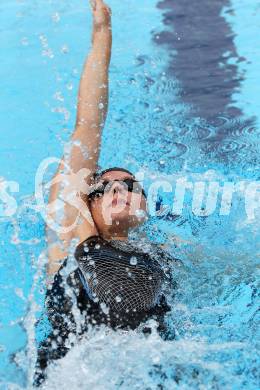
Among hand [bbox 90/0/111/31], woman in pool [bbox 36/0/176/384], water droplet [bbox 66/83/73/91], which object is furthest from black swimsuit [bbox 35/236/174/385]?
water droplet [bbox 66/83/73/91]

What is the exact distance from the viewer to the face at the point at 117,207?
2.13 meters

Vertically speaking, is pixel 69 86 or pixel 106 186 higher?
pixel 106 186

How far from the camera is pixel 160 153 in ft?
11.3

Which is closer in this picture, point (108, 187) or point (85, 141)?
point (108, 187)

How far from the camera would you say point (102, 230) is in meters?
2.19

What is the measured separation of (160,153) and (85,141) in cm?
107

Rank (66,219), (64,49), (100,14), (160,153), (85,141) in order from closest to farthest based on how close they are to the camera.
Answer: (66,219)
(85,141)
(100,14)
(160,153)
(64,49)

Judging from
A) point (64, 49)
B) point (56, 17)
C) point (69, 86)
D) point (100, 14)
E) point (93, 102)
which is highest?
point (100, 14)

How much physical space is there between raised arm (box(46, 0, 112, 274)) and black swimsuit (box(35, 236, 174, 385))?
22 centimetres

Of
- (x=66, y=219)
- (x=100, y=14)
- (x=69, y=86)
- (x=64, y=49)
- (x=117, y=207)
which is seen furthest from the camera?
(x=64, y=49)

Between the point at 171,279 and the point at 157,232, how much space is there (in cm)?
74

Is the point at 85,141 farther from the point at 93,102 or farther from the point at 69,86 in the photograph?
the point at 69,86

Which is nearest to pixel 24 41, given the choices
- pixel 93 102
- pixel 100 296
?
pixel 93 102

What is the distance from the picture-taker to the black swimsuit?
1891 millimetres
